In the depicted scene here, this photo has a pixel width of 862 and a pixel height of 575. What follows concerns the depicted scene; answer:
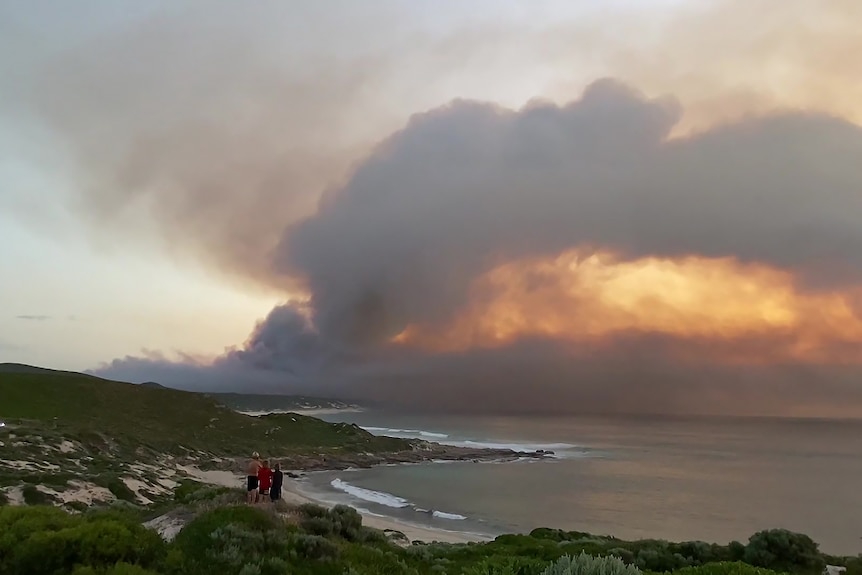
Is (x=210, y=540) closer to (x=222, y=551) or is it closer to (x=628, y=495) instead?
(x=222, y=551)

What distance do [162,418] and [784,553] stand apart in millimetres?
83699

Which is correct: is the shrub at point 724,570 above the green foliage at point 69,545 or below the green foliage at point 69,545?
above

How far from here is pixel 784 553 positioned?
2086cm

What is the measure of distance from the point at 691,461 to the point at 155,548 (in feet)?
354

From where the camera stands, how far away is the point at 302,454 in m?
89.4

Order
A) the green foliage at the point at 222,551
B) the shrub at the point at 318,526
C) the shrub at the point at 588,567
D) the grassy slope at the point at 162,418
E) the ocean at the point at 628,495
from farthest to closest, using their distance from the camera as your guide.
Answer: the grassy slope at the point at 162,418 → the ocean at the point at 628,495 → the shrub at the point at 318,526 → the green foliage at the point at 222,551 → the shrub at the point at 588,567

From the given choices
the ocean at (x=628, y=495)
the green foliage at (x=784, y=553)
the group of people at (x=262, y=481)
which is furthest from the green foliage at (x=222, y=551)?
the ocean at (x=628, y=495)

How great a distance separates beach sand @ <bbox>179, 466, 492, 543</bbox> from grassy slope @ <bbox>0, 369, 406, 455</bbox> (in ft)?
28.1

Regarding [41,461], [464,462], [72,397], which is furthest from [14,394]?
[464,462]

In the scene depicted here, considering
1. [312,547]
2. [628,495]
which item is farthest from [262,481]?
[628,495]

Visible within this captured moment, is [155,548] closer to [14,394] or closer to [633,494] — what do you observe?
[633,494]

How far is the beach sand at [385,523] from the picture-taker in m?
40.2

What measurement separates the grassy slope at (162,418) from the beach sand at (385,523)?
8565mm

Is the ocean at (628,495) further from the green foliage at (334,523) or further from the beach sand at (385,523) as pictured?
the green foliage at (334,523)
